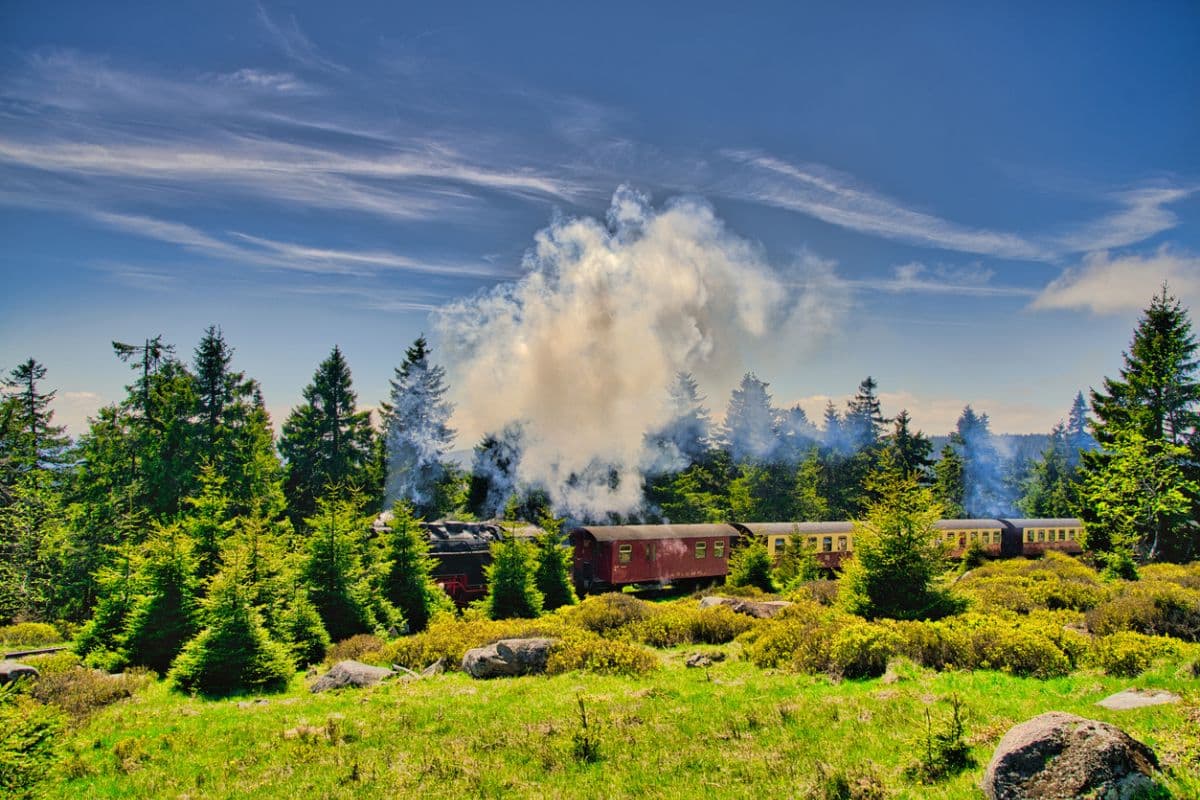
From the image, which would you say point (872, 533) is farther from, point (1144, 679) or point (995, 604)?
point (1144, 679)

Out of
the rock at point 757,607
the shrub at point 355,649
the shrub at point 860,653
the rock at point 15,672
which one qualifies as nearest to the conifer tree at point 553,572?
the rock at point 757,607

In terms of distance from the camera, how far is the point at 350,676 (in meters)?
17.3

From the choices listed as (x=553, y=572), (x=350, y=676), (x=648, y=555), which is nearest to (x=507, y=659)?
(x=350, y=676)

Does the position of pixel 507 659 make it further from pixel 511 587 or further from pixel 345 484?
pixel 345 484

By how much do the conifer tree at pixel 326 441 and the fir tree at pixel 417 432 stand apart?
396 centimetres

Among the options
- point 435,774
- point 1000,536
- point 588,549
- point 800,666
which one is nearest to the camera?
point 435,774

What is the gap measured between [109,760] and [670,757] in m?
9.89

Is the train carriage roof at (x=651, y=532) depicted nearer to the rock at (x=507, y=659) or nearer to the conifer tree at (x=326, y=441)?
the rock at (x=507, y=659)

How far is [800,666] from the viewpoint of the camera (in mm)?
16078

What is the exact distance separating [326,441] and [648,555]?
28.8 m

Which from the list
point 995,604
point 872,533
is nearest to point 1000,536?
point 995,604

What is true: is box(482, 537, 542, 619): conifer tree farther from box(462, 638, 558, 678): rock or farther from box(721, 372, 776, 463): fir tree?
box(721, 372, 776, 463): fir tree

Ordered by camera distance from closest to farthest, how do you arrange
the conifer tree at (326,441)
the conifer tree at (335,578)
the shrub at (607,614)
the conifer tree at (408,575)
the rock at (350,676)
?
1. the rock at (350,676)
2. the shrub at (607,614)
3. the conifer tree at (335,578)
4. the conifer tree at (408,575)
5. the conifer tree at (326,441)

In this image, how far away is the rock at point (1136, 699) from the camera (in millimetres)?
10273
